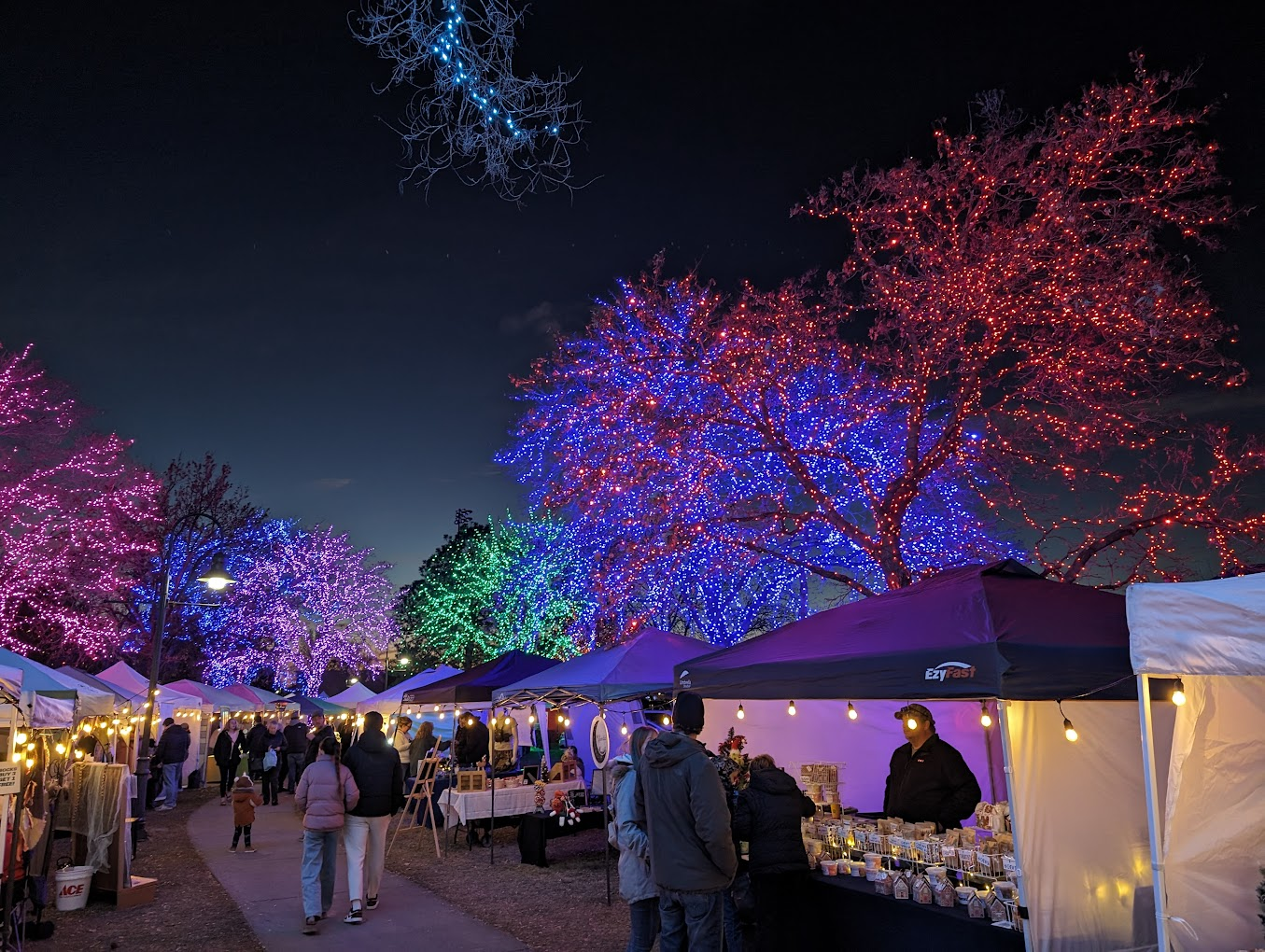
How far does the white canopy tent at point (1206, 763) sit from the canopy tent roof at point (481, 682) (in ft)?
35.4

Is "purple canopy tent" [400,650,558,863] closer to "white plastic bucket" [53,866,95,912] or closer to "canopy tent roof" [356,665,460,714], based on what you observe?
"white plastic bucket" [53,866,95,912]

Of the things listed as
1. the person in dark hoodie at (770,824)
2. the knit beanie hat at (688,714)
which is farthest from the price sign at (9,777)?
the person in dark hoodie at (770,824)

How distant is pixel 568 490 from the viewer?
1471 centimetres

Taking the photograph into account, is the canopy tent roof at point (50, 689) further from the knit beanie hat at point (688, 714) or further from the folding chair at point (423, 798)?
the knit beanie hat at point (688, 714)

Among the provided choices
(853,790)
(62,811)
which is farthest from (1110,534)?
(62,811)

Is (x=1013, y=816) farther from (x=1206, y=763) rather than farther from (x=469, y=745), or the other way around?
(x=469, y=745)

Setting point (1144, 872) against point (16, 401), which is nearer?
point (1144, 872)

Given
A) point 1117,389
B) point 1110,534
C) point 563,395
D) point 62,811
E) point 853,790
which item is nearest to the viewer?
point 853,790

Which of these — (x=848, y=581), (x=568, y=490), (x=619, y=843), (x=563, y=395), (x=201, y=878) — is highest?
(x=563, y=395)

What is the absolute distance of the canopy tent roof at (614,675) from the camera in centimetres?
1084

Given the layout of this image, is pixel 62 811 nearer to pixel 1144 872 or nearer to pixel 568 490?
pixel 568 490

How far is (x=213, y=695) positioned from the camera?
84.7 feet

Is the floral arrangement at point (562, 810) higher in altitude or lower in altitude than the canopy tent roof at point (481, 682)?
lower

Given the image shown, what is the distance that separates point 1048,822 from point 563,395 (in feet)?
37.1
